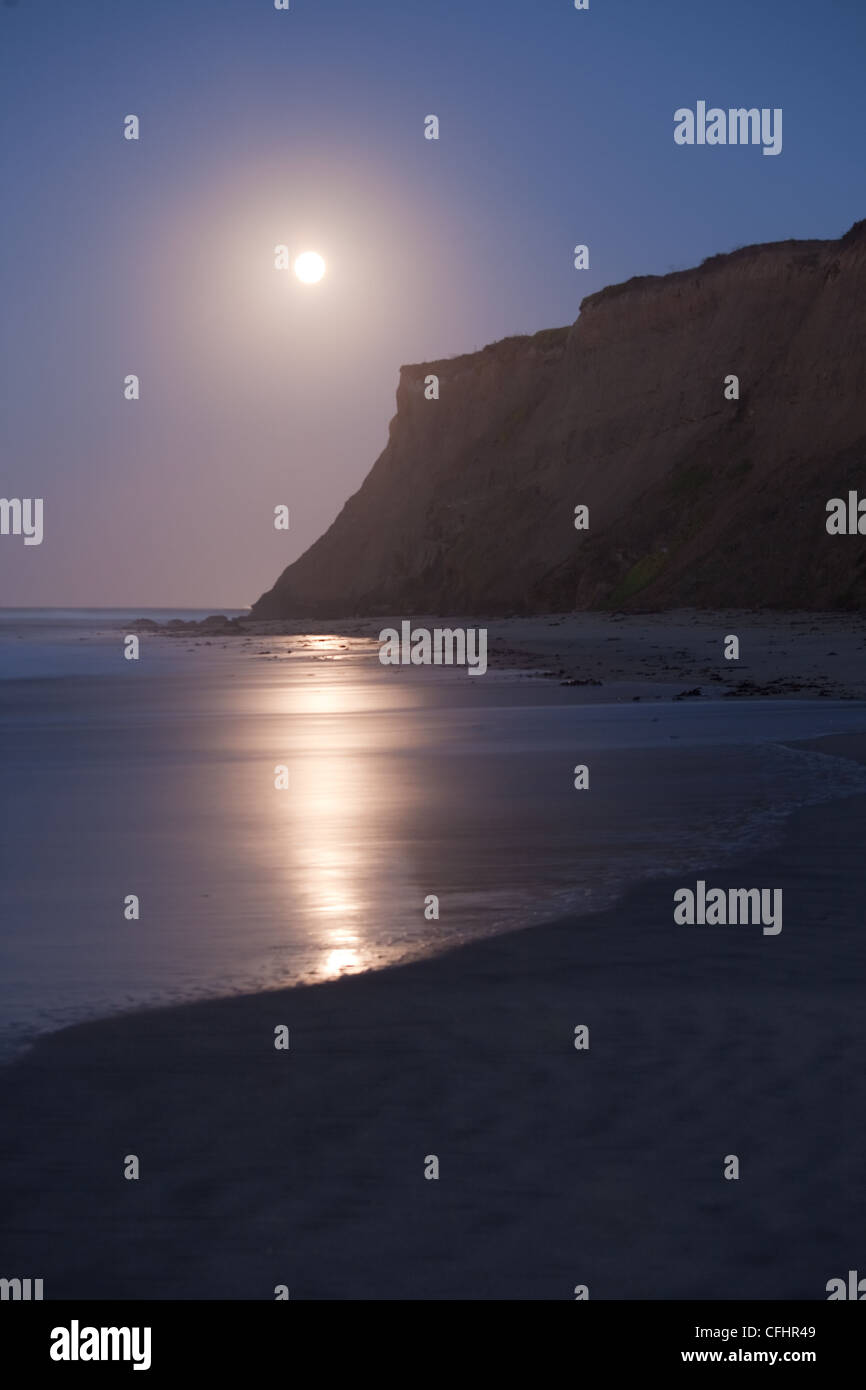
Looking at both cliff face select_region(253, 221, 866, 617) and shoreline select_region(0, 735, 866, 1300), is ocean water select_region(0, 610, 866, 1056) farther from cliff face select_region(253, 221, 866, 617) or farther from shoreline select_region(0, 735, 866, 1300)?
cliff face select_region(253, 221, 866, 617)

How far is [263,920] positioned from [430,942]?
105 centimetres

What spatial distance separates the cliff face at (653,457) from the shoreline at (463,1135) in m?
40.0

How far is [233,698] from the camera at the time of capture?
2561cm

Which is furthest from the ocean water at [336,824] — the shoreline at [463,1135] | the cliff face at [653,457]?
the cliff face at [653,457]

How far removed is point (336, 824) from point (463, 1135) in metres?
6.37

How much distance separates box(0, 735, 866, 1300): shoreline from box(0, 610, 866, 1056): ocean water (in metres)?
0.61

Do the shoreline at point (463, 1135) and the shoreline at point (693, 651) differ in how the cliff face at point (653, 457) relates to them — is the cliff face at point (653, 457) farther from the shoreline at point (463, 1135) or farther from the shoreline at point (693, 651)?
the shoreline at point (463, 1135)

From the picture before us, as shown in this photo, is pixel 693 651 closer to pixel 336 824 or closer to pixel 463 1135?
pixel 336 824

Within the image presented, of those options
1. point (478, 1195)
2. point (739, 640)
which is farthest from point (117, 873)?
point (739, 640)

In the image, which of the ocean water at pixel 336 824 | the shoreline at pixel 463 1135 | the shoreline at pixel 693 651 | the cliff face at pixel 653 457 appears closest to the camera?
the shoreline at pixel 463 1135

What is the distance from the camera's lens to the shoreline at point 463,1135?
12.2 feet

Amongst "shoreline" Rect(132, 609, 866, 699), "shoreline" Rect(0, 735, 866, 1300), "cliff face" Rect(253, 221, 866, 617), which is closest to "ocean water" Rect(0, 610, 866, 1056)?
"shoreline" Rect(0, 735, 866, 1300)

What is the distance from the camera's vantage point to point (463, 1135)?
447 cm
